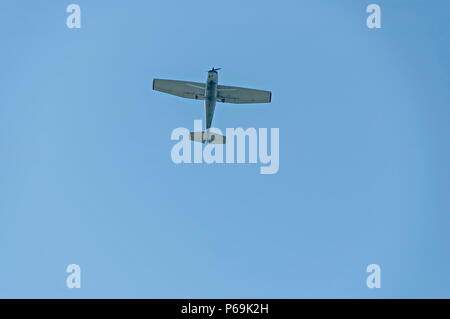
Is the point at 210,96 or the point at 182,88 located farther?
the point at 182,88

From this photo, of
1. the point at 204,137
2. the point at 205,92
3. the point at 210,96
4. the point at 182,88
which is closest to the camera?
the point at 210,96

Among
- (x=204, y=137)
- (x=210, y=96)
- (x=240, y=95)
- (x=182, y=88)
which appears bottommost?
(x=204, y=137)

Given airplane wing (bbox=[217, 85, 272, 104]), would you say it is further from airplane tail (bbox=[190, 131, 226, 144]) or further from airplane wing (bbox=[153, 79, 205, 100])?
airplane tail (bbox=[190, 131, 226, 144])

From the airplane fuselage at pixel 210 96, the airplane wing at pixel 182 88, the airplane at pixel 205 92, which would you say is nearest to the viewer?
the airplane fuselage at pixel 210 96

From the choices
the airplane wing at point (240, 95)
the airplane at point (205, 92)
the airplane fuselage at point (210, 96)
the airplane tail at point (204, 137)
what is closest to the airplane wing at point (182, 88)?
the airplane at point (205, 92)

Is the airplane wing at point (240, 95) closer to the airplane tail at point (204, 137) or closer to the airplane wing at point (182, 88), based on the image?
the airplane wing at point (182, 88)

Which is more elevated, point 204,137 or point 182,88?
point 182,88

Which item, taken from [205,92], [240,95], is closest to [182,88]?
[205,92]

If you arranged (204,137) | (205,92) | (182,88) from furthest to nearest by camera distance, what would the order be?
(204,137)
(182,88)
(205,92)

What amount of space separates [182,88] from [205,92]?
5.96ft

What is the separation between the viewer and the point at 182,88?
3306cm

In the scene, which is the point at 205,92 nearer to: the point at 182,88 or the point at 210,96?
the point at 210,96

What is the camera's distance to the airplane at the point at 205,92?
3242 cm
